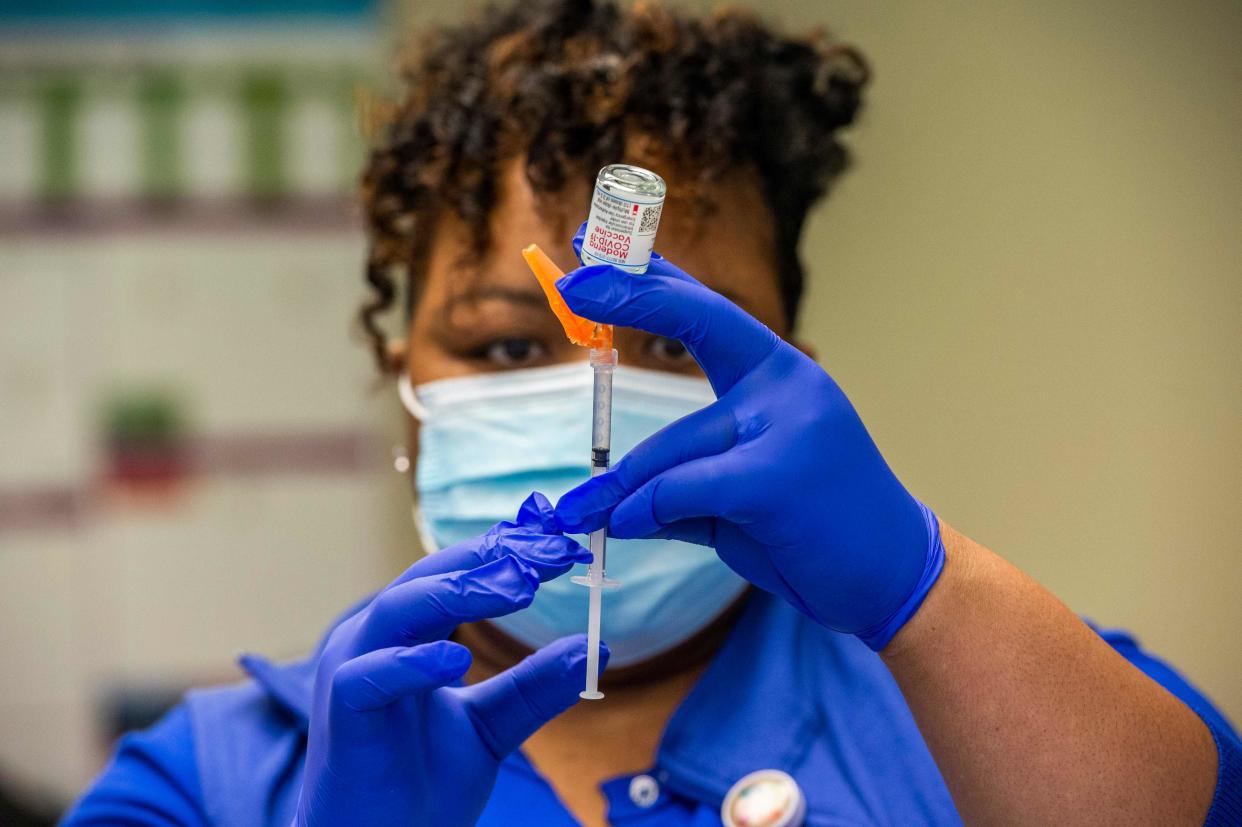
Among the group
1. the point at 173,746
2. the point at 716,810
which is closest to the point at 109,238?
the point at 173,746

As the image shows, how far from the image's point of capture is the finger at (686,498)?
0.83 meters

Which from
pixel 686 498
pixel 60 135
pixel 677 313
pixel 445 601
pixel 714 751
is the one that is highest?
pixel 677 313

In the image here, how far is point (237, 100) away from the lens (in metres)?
2.70

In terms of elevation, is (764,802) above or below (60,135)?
below

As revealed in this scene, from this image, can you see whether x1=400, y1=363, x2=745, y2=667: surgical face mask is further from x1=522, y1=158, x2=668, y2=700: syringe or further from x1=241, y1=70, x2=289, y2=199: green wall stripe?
x1=241, y1=70, x2=289, y2=199: green wall stripe

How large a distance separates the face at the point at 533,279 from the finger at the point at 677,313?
324 millimetres

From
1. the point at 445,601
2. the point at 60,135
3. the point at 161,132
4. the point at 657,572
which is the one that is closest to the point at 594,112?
the point at 657,572

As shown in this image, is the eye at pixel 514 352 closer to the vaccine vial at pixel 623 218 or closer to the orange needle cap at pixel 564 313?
the orange needle cap at pixel 564 313

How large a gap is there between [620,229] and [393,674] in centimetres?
36

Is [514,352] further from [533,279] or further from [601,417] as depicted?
[601,417]

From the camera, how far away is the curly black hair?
122 centimetres

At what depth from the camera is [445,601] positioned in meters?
0.85

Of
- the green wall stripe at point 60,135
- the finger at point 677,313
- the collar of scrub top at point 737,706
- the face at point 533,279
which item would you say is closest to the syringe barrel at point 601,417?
the finger at point 677,313

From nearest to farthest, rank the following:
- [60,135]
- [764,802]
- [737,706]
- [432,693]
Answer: [432,693]
[764,802]
[737,706]
[60,135]
